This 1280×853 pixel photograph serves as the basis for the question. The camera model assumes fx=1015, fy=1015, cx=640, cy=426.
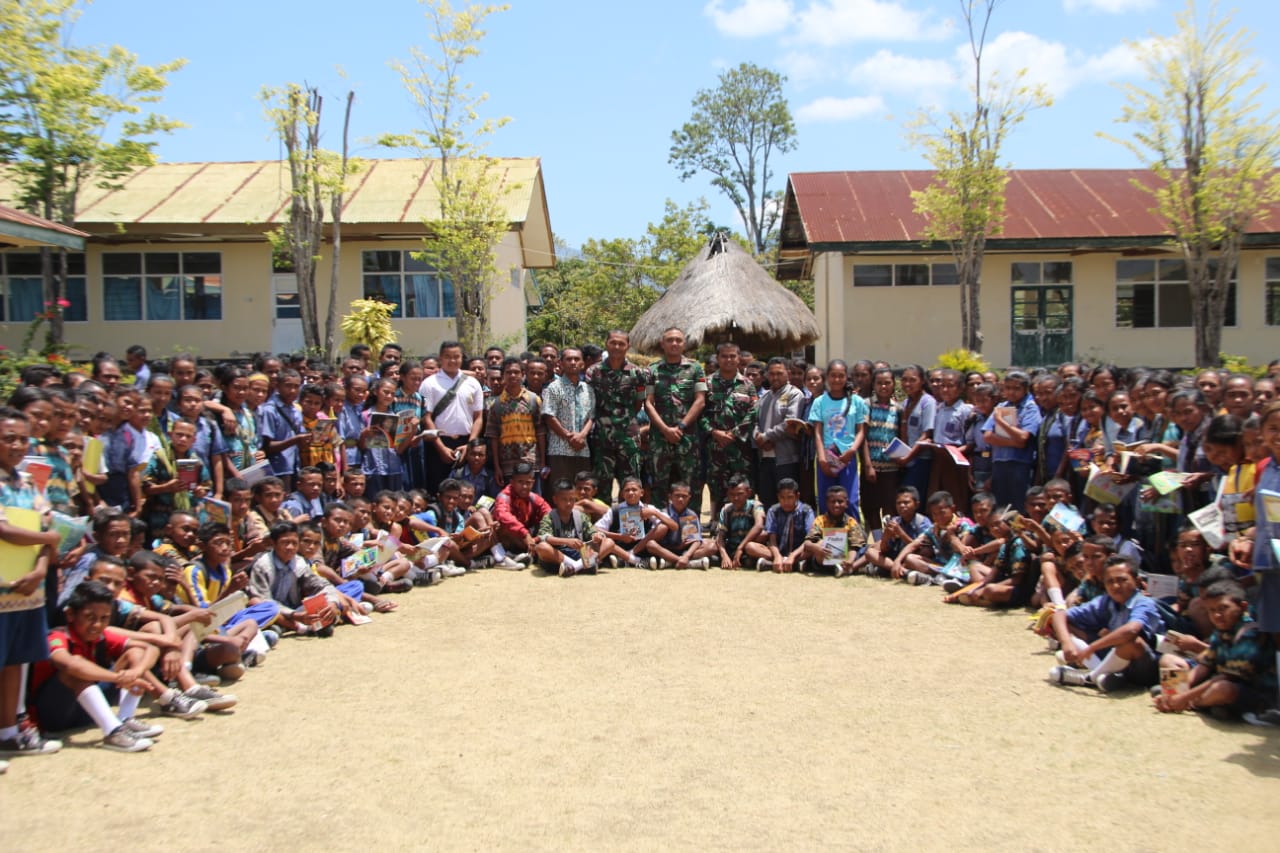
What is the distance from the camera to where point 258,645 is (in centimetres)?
576

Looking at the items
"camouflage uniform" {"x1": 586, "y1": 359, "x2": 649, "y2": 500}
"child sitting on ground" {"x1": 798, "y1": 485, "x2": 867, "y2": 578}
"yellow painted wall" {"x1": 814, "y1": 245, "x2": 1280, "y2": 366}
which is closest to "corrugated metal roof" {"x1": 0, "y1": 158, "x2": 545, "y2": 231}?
"yellow painted wall" {"x1": 814, "y1": 245, "x2": 1280, "y2": 366}

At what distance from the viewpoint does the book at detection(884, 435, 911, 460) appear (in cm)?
844

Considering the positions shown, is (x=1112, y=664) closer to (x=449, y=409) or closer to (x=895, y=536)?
(x=895, y=536)

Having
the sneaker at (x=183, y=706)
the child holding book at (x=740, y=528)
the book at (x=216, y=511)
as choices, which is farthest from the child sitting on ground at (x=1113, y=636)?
the book at (x=216, y=511)

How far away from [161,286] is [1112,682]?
18787mm

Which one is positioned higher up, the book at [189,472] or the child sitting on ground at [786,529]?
the book at [189,472]

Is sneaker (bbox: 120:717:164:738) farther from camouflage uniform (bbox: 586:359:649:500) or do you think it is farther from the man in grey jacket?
the man in grey jacket

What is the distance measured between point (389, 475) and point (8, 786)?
179 inches

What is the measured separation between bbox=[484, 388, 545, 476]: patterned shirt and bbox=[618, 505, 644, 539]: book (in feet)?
3.06

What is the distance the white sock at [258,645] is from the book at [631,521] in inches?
132

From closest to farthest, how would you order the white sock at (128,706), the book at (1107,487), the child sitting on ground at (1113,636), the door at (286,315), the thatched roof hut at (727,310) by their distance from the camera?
the white sock at (128,706)
the child sitting on ground at (1113,636)
the book at (1107,487)
the thatched roof hut at (727,310)
the door at (286,315)

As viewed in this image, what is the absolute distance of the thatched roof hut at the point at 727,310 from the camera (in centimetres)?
1391

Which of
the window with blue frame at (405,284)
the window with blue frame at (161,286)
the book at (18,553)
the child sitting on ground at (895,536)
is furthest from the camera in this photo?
the window with blue frame at (405,284)

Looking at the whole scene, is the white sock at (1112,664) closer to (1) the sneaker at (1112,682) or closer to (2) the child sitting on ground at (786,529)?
(1) the sneaker at (1112,682)
